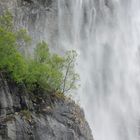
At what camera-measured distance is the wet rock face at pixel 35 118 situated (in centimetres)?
3238

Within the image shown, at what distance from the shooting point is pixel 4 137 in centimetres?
3152

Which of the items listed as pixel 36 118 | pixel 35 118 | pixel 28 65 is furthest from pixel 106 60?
pixel 35 118

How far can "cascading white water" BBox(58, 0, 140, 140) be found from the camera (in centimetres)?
5134

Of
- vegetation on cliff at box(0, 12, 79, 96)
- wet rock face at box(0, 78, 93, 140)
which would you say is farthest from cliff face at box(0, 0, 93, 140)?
vegetation on cliff at box(0, 12, 79, 96)

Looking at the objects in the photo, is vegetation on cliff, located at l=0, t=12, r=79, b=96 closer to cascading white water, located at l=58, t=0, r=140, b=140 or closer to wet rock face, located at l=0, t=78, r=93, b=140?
wet rock face, located at l=0, t=78, r=93, b=140

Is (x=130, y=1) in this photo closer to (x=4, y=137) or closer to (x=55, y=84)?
(x=55, y=84)

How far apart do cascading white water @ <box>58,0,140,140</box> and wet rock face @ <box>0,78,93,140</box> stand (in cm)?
1340

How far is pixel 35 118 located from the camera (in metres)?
33.9

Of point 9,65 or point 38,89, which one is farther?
point 38,89

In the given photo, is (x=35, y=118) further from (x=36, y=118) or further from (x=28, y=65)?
(x=28, y=65)

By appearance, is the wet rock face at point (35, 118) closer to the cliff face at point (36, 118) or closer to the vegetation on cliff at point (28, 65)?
the cliff face at point (36, 118)

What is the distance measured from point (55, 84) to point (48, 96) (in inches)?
61.5

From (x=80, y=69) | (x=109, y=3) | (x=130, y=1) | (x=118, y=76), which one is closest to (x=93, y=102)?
(x=80, y=69)

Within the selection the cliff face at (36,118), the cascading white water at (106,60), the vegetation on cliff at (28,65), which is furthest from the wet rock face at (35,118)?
the cascading white water at (106,60)
